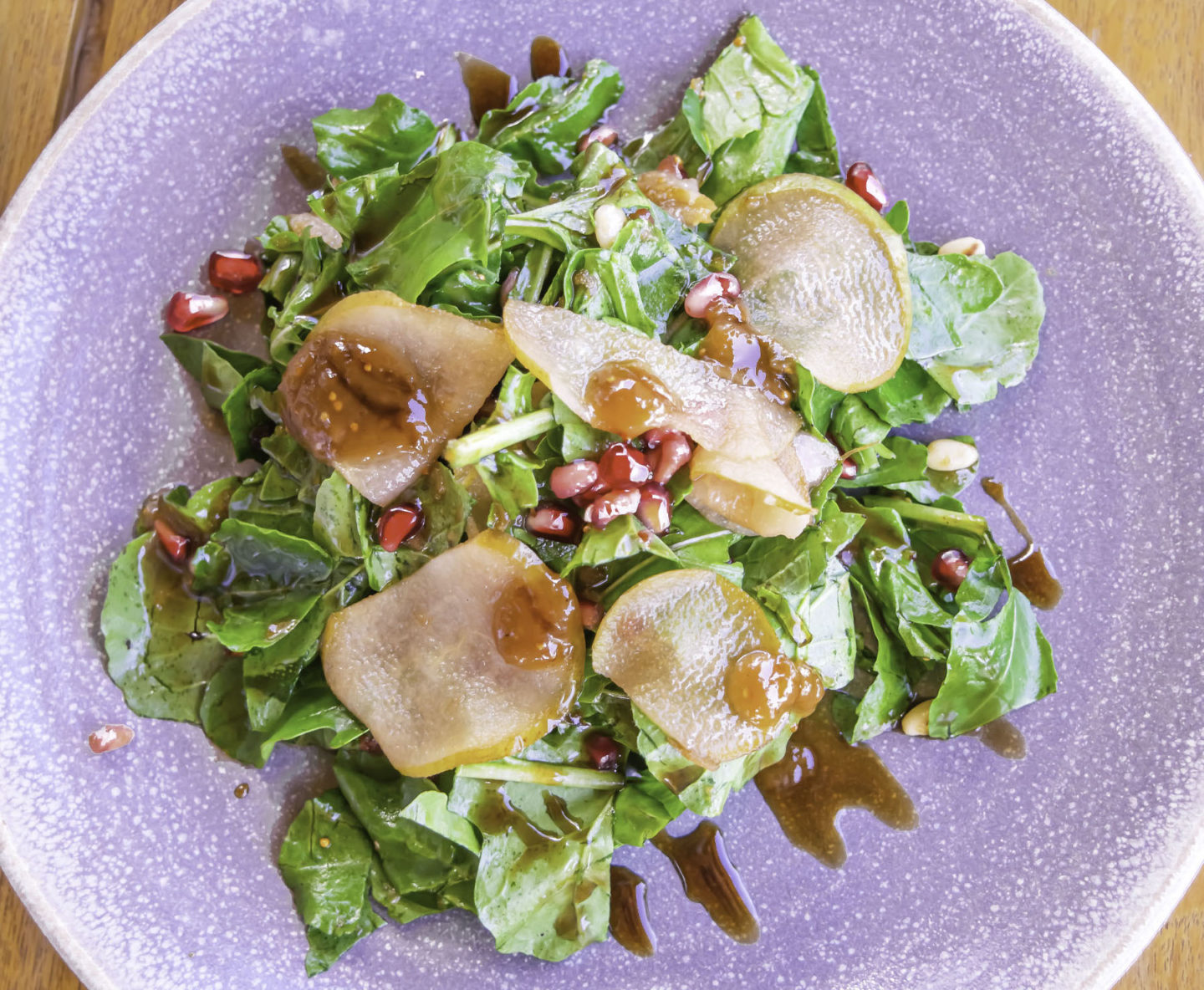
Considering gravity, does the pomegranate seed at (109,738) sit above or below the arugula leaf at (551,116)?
below

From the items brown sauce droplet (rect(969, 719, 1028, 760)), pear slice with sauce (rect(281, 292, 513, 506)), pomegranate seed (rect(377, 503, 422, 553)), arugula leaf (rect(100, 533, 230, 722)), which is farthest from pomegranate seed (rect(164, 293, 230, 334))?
brown sauce droplet (rect(969, 719, 1028, 760))

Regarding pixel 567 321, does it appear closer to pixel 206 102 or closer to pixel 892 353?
pixel 892 353

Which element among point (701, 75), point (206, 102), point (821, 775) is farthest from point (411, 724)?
point (701, 75)

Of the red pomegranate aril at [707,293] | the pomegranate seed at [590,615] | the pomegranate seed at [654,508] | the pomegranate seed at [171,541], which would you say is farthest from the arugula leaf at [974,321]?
the pomegranate seed at [171,541]

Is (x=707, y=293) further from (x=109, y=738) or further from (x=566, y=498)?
(x=109, y=738)

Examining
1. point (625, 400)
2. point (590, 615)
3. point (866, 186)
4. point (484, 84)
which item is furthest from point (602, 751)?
point (484, 84)

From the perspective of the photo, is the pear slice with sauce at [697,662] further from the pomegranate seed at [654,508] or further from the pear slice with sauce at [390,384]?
the pear slice with sauce at [390,384]

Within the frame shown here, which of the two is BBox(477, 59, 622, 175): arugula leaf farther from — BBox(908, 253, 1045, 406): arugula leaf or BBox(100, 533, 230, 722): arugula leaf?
BBox(100, 533, 230, 722): arugula leaf
